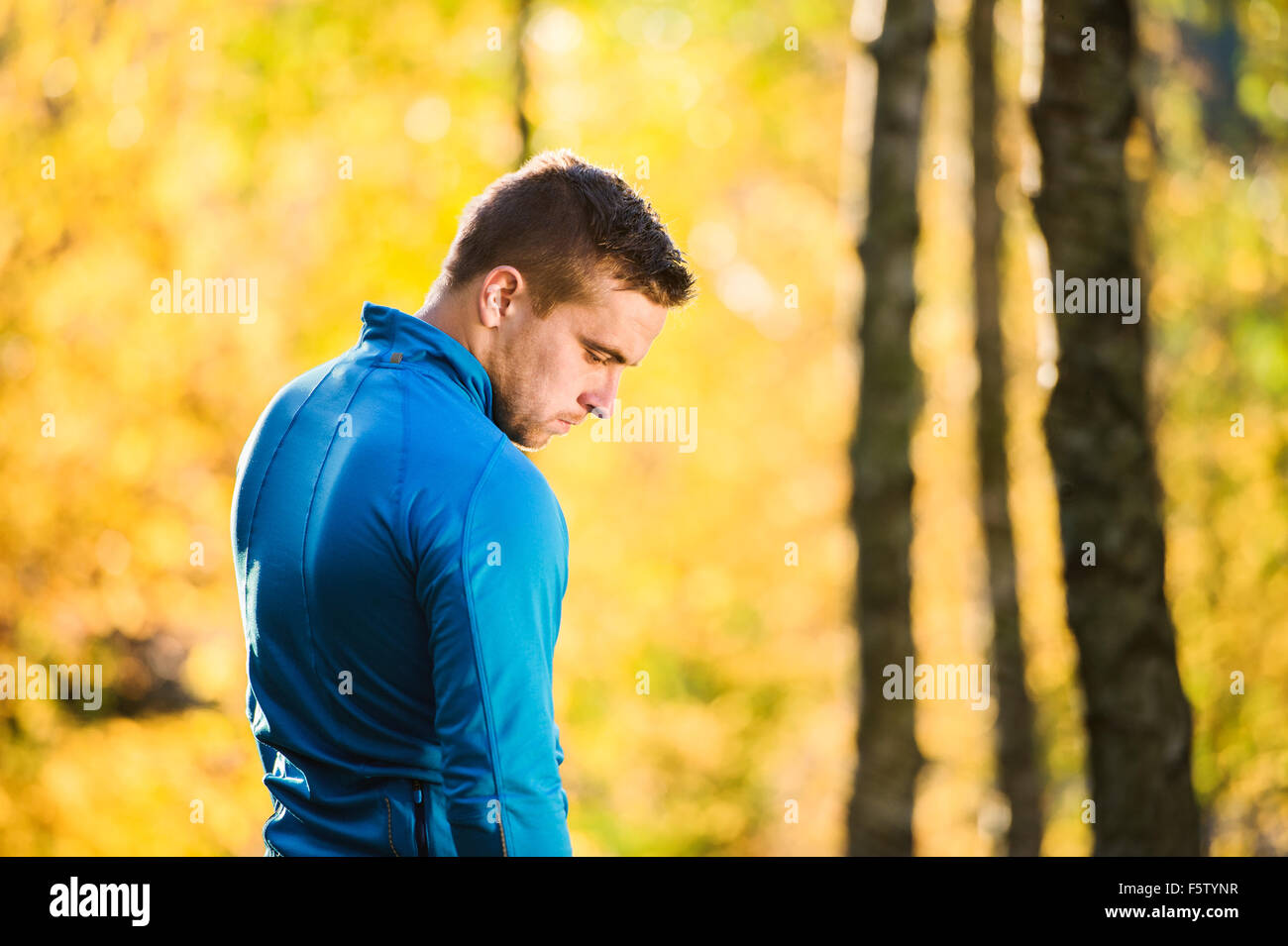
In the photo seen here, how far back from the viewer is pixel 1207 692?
36.9 ft

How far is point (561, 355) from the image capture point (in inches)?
86.6

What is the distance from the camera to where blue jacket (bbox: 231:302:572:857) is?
5.61 ft

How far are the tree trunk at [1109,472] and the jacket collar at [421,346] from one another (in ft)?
7.52

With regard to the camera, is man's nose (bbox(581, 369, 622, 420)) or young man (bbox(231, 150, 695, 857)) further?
→ man's nose (bbox(581, 369, 622, 420))

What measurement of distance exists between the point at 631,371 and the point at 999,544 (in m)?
3.57

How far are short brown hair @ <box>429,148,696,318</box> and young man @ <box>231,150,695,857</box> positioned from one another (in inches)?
7.9

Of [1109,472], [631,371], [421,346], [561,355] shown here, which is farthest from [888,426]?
[631,371]

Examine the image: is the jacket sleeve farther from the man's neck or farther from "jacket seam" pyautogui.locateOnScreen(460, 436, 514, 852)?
the man's neck

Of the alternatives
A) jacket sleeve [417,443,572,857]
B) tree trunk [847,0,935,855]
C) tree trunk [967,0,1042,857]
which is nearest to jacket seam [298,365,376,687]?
jacket sleeve [417,443,572,857]

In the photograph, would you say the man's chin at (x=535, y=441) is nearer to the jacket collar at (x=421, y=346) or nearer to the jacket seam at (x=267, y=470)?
the jacket collar at (x=421, y=346)

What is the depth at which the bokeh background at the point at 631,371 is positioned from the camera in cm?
786

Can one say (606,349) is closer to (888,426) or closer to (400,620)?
(400,620)

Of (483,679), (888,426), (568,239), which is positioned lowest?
(483,679)

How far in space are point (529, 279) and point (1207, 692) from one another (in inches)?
429
